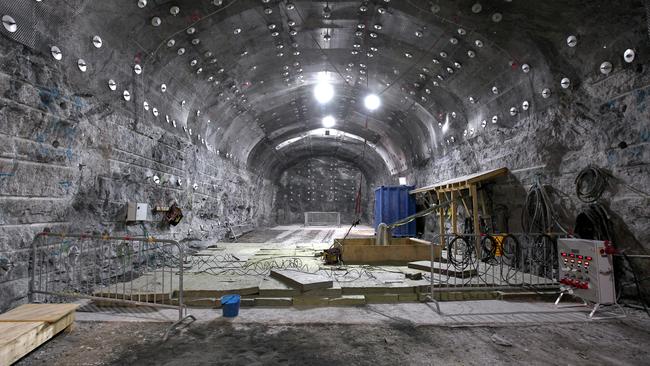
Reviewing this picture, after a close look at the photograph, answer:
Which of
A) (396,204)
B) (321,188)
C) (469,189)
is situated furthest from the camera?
(321,188)

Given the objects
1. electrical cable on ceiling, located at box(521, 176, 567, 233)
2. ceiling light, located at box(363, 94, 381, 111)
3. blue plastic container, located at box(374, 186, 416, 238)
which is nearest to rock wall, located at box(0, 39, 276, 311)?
ceiling light, located at box(363, 94, 381, 111)

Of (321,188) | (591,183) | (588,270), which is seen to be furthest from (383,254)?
(321,188)

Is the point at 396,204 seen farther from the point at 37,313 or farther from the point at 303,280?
the point at 37,313

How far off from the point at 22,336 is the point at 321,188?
1041 inches

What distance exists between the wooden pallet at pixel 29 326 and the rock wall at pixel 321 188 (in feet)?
82.5

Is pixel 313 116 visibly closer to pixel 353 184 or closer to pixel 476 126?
pixel 476 126

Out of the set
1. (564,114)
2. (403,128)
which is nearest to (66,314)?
(564,114)

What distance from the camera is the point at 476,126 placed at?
1021 cm

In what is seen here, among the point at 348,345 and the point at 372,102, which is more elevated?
the point at 372,102

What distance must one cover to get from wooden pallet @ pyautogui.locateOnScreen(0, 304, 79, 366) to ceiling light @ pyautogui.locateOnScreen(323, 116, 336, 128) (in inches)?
588

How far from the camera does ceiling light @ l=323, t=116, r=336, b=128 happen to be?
18219mm

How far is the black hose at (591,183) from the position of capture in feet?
20.0

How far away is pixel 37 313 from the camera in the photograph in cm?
429

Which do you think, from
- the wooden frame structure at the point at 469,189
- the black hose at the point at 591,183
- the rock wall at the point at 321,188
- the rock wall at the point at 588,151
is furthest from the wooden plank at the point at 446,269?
the rock wall at the point at 321,188
